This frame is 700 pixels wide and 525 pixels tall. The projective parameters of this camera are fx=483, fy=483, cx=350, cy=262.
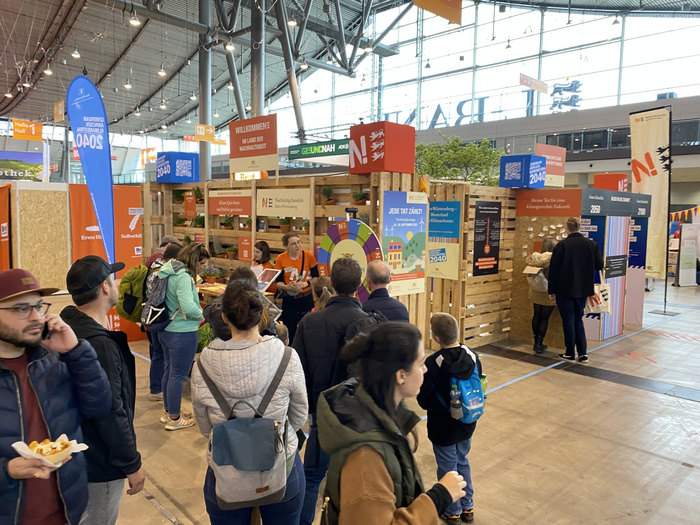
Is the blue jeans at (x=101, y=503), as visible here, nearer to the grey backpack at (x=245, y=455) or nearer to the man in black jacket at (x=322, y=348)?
the grey backpack at (x=245, y=455)

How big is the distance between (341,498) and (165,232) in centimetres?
767

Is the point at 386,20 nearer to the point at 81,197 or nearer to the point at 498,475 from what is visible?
the point at 81,197

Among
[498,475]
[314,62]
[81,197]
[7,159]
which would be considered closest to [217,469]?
[498,475]

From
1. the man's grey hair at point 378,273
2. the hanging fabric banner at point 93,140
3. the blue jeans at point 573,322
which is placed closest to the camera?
the man's grey hair at point 378,273

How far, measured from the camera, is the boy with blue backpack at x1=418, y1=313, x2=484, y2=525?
8.62 feet

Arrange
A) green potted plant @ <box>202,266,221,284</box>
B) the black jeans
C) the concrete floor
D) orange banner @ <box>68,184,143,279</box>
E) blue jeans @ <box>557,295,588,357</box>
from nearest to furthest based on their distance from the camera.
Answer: the concrete floor → blue jeans @ <box>557,295,588,357</box> → the black jeans → green potted plant @ <box>202,266,221,284</box> → orange banner @ <box>68,184,143,279</box>

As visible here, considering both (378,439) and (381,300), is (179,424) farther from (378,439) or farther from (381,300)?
(378,439)

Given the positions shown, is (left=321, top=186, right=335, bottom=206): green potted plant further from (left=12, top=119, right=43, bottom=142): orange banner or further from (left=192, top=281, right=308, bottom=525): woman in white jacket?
(left=12, top=119, right=43, bottom=142): orange banner

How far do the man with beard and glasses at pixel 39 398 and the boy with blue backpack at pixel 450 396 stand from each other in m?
1.68

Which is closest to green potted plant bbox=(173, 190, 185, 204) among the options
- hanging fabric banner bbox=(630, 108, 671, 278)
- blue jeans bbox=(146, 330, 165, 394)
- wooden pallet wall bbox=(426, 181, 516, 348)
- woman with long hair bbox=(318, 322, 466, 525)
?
blue jeans bbox=(146, 330, 165, 394)

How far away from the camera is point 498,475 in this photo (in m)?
3.42

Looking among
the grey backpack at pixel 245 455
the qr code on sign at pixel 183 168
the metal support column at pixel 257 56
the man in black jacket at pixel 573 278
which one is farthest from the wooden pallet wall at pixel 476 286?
the metal support column at pixel 257 56

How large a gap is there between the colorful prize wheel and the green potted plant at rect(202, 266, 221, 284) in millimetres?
2248

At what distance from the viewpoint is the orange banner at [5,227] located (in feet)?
26.0
